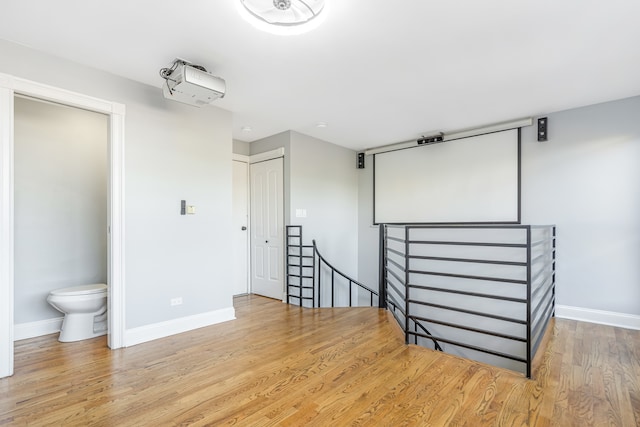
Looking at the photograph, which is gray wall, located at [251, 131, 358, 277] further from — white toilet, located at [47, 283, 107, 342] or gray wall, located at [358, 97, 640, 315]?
gray wall, located at [358, 97, 640, 315]

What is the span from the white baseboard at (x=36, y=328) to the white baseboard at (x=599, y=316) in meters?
5.46

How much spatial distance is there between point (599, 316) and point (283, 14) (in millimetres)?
4281

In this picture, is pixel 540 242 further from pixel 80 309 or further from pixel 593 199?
pixel 80 309

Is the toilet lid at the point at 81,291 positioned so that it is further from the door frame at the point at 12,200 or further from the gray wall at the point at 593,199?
the gray wall at the point at 593,199

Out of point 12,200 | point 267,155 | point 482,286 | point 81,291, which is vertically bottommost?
point 482,286

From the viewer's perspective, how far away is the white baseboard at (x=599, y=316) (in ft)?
10.4

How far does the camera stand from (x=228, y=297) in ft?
11.6

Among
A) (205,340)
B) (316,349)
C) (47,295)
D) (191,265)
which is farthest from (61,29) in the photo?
(316,349)

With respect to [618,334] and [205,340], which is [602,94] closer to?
[618,334]

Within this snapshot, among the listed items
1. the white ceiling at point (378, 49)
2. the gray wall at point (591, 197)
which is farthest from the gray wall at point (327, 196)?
the gray wall at point (591, 197)

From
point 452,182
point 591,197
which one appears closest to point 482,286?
point 452,182

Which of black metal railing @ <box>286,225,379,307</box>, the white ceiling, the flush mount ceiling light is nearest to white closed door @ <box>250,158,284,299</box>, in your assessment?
black metal railing @ <box>286,225,379,307</box>

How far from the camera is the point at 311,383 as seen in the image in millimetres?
2100

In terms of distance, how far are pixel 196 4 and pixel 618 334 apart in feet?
15.0
